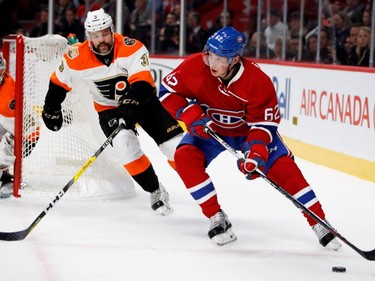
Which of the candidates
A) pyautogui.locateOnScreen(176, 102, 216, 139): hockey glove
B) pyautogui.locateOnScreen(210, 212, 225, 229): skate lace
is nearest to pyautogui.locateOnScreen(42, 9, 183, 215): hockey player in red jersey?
pyautogui.locateOnScreen(176, 102, 216, 139): hockey glove

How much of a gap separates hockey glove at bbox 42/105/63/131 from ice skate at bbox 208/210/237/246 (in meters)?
1.15

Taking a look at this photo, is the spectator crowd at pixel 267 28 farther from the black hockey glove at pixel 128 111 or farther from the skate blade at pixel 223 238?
the skate blade at pixel 223 238

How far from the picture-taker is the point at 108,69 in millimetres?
4723

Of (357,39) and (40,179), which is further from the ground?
(357,39)

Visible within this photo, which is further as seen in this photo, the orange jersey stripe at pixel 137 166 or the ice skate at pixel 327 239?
the orange jersey stripe at pixel 137 166

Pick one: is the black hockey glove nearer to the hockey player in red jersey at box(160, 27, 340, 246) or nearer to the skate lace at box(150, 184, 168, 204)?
the hockey player in red jersey at box(160, 27, 340, 246)

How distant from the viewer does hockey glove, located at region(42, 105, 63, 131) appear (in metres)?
4.83

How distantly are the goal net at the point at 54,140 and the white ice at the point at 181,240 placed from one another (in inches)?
4.4

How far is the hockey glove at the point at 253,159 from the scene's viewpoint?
12.7 feet

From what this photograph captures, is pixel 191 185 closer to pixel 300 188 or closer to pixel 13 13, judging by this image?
pixel 300 188

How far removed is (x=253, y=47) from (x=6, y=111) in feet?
13.0

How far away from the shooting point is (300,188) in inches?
157

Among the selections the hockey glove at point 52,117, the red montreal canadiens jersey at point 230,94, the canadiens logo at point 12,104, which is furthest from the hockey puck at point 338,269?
the canadiens logo at point 12,104

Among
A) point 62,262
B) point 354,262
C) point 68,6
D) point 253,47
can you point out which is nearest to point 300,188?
point 354,262
